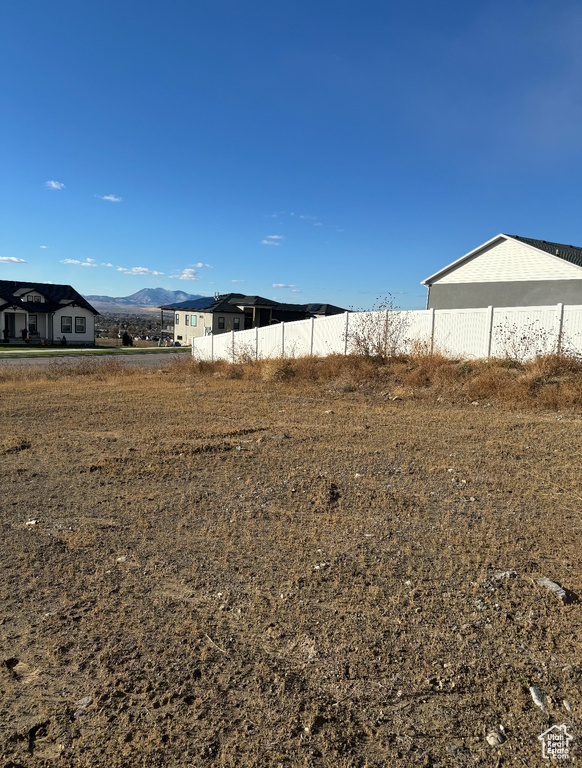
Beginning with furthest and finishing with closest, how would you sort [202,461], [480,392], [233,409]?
1. [480,392]
2. [233,409]
3. [202,461]

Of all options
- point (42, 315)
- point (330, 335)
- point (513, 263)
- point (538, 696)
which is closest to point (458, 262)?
point (513, 263)

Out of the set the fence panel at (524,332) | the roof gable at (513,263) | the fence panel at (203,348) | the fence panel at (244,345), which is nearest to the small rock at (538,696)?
the fence panel at (524,332)

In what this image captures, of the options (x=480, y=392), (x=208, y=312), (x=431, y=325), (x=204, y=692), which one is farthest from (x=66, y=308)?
(x=204, y=692)

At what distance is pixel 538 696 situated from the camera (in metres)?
2.58

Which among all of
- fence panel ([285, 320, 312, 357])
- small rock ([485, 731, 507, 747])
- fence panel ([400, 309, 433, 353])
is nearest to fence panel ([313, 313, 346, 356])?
fence panel ([285, 320, 312, 357])

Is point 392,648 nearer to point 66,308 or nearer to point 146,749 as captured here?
point 146,749

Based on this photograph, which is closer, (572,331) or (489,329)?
(572,331)

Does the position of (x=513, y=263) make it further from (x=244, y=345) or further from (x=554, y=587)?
(x=554, y=587)

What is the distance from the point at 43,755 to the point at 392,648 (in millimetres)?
1810

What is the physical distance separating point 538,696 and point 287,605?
1.51 metres

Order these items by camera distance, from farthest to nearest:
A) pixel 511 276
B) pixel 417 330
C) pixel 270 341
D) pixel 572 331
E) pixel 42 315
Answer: pixel 42 315
pixel 511 276
pixel 270 341
pixel 417 330
pixel 572 331

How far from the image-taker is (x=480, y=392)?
12172 millimetres

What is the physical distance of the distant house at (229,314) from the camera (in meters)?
49.5

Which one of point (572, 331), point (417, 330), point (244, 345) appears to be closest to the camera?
point (572, 331)
